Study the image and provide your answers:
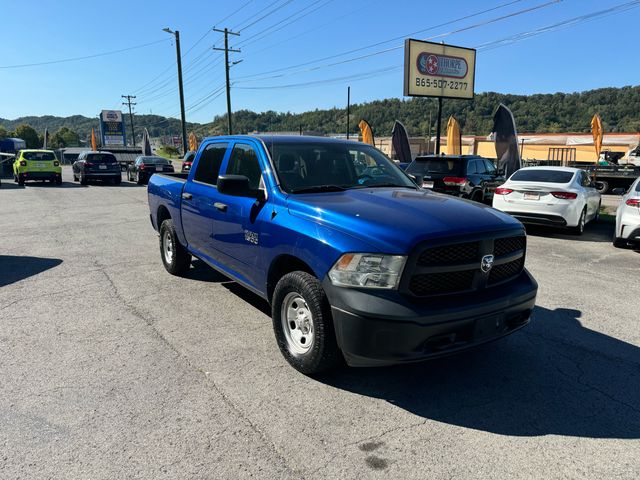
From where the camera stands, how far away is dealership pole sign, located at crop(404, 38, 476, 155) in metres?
22.7

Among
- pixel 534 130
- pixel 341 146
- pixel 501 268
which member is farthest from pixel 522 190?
pixel 534 130

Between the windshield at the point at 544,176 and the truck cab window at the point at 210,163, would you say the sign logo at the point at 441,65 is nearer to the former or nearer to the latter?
the windshield at the point at 544,176

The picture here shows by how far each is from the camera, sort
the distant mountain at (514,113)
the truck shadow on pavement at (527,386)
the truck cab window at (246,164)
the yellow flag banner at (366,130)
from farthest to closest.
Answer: the distant mountain at (514,113) → the yellow flag banner at (366,130) → the truck cab window at (246,164) → the truck shadow on pavement at (527,386)

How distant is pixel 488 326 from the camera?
3281 mm

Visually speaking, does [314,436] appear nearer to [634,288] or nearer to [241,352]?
[241,352]

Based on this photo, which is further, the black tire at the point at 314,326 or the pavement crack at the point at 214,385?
the black tire at the point at 314,326

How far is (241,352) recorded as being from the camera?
4.11 meters

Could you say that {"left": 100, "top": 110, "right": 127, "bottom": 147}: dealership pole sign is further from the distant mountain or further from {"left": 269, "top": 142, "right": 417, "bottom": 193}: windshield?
{"left": 269, "top": 142, "right": 417, "bottom": 193}: windshield

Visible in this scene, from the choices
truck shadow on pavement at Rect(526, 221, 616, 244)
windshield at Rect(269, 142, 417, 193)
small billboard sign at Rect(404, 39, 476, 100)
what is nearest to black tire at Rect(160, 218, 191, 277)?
windshield at Rect(269, 142, 417, 193)

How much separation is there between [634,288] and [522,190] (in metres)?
4.30

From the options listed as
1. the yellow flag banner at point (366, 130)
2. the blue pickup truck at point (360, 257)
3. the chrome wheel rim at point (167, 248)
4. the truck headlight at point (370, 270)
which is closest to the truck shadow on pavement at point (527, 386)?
the blue pickup truck at point (360, 257)

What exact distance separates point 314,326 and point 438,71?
23194mm

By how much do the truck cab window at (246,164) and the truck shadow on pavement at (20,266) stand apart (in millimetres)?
3807

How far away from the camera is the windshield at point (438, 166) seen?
12109mm
